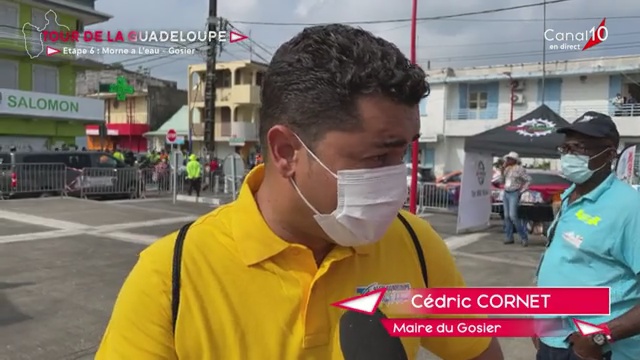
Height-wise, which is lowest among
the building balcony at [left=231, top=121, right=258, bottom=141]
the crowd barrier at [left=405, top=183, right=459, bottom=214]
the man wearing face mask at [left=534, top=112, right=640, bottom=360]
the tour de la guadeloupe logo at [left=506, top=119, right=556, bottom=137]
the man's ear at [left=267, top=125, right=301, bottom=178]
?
the crowd barrier at [left=405, top=183, right=459, bottom=214]

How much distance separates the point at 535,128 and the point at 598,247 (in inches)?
350

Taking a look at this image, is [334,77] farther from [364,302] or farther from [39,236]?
Answer: [39,236]

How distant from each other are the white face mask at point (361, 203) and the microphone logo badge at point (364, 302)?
0.14 m

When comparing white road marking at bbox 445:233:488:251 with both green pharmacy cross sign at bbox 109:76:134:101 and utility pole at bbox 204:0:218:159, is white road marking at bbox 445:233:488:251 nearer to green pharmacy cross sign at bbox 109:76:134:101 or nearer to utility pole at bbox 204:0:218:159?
utility pole at bbox 204:0:218:159

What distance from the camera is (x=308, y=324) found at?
1.32 m

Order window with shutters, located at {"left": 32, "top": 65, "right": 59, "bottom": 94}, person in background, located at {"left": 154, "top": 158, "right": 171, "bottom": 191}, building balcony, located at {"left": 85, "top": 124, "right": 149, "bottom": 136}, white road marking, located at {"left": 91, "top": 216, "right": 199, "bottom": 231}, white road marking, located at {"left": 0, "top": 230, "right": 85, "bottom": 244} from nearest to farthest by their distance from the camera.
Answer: white road marking, located at {"left": 0, "top": 230, "right": 85, "bottom": 244} → white road marking, located at {"left": 91, "top": 216, "right": 199, "bottom": 231} → person in background, located at {"left": 154, "top": 158, "right": 171, "bottom": 191} → window with shutters, located at {"left": 32, "top": 65, "right": 59, "bottom": 94} → building balcony, located at {"left": 85, "top": 124, "right": 149, "bottom": 136}

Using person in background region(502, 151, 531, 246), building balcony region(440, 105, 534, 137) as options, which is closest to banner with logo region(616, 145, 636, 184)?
person in background region(502, 151, 531, 246)

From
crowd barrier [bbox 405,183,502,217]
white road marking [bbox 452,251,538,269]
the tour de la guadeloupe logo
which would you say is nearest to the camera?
white road marking [bbox 452,251,538,269]

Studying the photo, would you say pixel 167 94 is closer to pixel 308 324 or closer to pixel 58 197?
pixel 58 197

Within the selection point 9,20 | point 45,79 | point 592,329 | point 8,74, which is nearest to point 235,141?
point 45,79

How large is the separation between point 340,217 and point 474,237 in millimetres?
10791

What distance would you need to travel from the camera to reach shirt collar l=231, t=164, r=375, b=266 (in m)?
1.34

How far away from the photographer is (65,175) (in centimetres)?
1675

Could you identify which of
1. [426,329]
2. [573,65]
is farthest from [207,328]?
[573,65]
